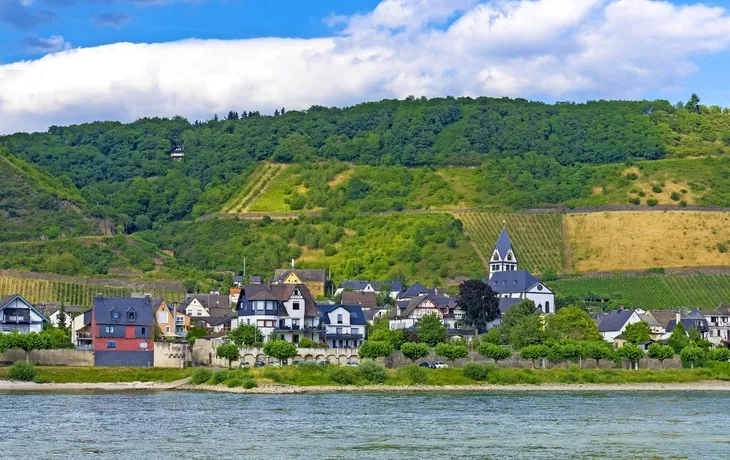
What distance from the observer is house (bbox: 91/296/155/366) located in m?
91.7

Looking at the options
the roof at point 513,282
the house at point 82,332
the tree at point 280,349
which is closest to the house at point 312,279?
the roof at point 513,282

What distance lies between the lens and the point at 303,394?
8256cm

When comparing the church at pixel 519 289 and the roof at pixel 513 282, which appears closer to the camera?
the church at pixel 519 289

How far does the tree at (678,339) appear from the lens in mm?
102312

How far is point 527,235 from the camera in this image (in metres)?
169

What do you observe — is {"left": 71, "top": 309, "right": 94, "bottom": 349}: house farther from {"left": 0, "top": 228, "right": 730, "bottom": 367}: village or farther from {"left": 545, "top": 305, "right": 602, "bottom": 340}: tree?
{"left": 545, "top": 305, "right": 602, "bottom": 340}: tree

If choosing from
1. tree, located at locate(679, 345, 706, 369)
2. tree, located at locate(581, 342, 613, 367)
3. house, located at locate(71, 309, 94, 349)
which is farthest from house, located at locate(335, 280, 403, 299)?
tree, located at locate(679, 345, 706, 369)

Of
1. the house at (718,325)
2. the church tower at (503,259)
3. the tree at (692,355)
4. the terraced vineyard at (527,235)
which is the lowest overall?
the tree at (692,355)

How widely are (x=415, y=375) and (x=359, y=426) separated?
24.8m

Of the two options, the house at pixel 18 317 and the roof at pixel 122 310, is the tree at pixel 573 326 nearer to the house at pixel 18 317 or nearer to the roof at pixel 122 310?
the roof at pixel 122 310

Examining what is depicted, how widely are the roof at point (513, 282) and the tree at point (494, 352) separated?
3145 centimetres

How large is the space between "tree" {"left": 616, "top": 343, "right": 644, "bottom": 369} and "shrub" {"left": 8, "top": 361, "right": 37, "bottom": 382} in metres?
41.8

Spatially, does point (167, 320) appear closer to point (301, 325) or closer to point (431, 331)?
point (301, 325)

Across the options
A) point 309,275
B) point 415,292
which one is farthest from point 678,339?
point 309,275
